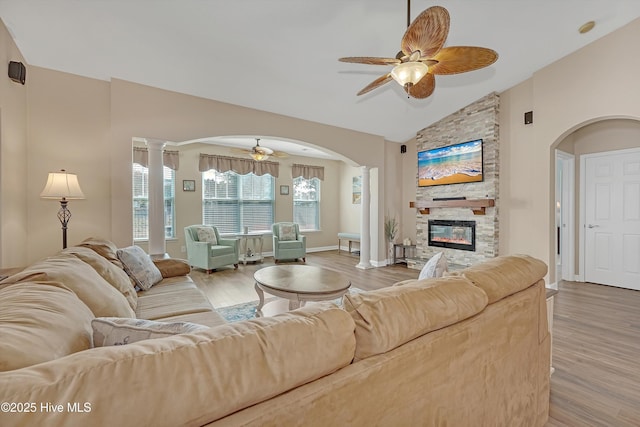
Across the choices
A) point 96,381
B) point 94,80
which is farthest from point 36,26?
point 96,381

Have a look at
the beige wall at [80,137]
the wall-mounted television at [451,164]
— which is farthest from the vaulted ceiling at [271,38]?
the wall-mounted television at [451,164]

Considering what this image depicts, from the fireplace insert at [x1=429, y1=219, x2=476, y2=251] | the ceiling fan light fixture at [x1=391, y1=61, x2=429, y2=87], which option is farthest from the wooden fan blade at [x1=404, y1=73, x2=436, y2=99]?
the fireplace insert at [x1=429, y1=219, x2=476, y2=251]

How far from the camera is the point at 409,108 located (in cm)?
501

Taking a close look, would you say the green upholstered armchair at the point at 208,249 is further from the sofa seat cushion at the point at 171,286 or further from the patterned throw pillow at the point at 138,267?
the patterned throw pillow at the point at 138,267

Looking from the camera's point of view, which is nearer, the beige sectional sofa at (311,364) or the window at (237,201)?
the beige sectional sofa at (311,364)

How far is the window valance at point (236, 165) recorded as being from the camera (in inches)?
245

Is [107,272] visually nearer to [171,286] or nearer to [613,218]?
[171,286]

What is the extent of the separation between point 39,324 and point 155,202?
3.29 metres

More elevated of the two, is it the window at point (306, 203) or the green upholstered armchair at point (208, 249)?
the window at point (306, 203)

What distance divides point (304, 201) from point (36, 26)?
19.4 feet

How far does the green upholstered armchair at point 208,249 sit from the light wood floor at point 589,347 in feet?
1.03

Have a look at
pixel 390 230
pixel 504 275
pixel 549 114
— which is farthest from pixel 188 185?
pixel 549 114

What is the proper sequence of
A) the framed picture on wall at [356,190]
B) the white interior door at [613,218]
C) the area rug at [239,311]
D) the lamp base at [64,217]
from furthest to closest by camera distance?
the framed picture on wall at [356,190]
the white interior door at [613,218]
the area rug at [239,311]
the lamp base at [64,217]

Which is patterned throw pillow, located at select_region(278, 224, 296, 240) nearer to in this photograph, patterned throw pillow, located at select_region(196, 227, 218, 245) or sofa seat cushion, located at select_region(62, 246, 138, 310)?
patterned throw pillow, located at select_region(196, 227, 218, 245)
